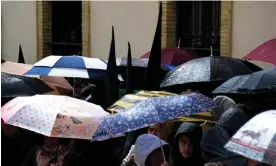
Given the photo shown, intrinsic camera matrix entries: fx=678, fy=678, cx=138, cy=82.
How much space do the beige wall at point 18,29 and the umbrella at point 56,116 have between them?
10.0 meters

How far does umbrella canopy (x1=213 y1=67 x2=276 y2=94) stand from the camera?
5707 mm

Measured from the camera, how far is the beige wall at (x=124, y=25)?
12.2 m

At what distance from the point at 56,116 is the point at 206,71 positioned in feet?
6.61

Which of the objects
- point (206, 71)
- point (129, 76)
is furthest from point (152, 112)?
point (129, 76)

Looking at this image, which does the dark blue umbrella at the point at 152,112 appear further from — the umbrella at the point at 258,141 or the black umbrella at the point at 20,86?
the black umbrella at the point at 20,86

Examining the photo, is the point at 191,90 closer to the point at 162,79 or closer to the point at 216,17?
the point at 162,79


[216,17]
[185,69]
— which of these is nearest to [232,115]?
[185,69]

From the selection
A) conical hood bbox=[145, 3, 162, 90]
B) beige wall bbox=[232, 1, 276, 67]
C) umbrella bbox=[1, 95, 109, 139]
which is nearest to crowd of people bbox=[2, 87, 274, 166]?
umbrella bbox=[1, 95, 109, 139]

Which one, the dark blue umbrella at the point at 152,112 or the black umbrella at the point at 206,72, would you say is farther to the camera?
the black umbrella at the point at 206,72

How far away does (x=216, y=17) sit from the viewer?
1120cm

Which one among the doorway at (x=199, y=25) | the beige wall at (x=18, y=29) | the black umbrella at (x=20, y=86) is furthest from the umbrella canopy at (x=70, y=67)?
the beige wall at (x=18, y=29)

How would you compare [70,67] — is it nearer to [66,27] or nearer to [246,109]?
[246,109]

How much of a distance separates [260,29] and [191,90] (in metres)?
3.60

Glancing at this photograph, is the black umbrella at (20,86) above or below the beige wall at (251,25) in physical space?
below
